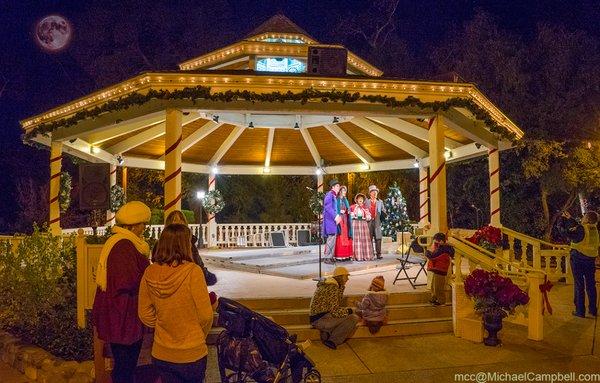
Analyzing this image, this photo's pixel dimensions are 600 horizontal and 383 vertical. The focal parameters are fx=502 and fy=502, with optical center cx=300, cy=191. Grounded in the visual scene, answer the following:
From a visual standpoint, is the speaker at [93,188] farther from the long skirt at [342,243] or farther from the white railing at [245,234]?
the white railing at [245,234]

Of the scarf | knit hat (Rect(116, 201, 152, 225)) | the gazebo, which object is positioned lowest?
the scarf

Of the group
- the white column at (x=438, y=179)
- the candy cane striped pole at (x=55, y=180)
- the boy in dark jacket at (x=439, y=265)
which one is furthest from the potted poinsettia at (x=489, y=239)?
the candy cane striped pole at (x=55, y=180)

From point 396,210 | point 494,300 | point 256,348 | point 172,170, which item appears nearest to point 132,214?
point 256,348

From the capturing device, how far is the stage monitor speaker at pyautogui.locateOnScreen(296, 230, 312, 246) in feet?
53.8

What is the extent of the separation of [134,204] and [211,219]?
494 inches

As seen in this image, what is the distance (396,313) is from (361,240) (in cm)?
446

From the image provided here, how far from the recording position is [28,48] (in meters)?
34.7

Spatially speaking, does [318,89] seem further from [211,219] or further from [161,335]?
[211,219]

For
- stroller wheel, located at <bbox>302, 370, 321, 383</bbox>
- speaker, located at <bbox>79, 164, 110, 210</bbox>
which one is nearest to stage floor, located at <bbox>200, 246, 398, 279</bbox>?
speaker, located at <bbox>79, 164, 110, 210</bbox>

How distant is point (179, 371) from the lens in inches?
126

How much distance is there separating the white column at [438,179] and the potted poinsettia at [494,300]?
1.86m

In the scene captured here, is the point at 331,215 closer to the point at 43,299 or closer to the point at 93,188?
the point at 93,188

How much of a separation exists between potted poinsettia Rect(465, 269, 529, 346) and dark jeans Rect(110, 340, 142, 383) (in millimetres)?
4496

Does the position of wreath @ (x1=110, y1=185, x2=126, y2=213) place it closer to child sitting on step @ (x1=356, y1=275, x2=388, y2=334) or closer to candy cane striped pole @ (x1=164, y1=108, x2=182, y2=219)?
candy cane striped pole @ (x1=164, y1=108, x2=182, y2=219)
